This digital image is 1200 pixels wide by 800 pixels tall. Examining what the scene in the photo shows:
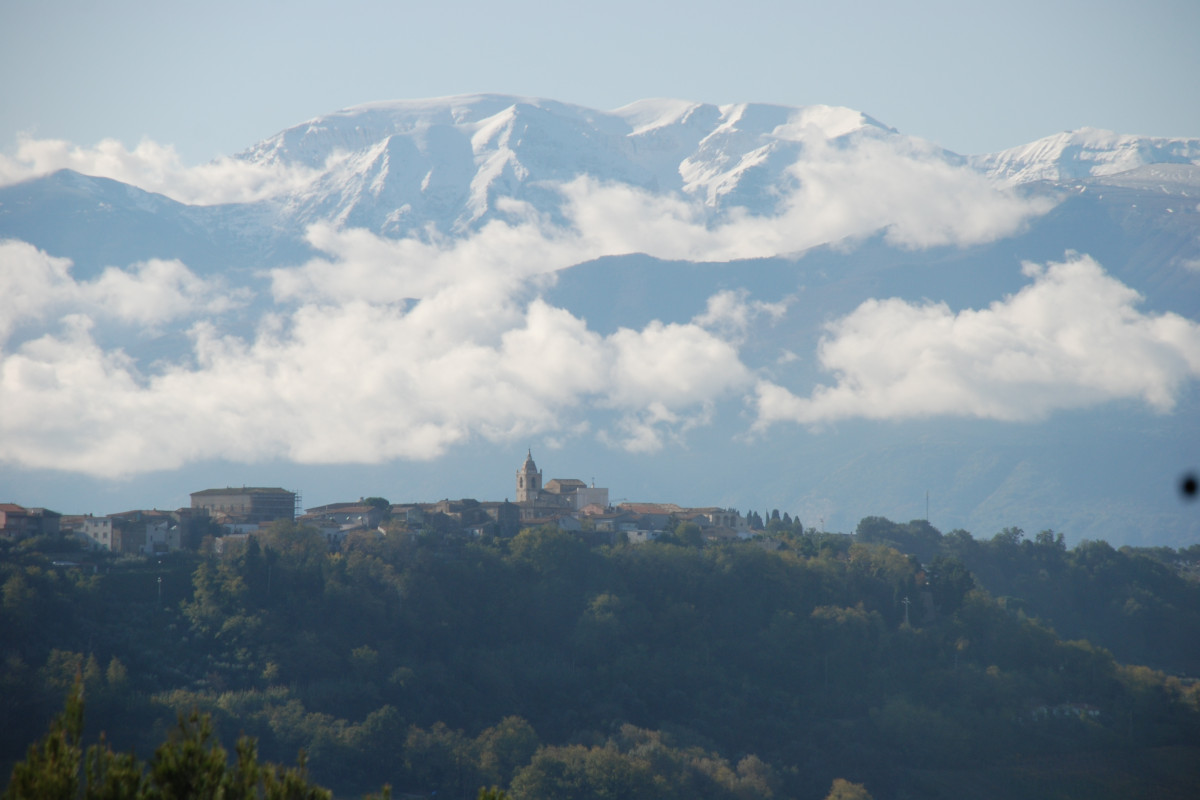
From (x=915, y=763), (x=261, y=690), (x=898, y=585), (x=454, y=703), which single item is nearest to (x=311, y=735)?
(x=261, y=690)

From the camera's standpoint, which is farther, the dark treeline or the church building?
the church building

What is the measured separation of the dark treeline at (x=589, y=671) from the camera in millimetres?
68562

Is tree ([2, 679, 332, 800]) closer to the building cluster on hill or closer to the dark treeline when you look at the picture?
the dark treeline

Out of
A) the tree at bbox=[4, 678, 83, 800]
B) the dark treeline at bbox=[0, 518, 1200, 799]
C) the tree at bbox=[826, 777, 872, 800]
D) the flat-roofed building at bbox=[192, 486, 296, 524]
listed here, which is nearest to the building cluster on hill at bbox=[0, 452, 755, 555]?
the flat-roofed building at bbox=[192, 486, 296, 524]

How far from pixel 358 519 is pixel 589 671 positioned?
2897 cm

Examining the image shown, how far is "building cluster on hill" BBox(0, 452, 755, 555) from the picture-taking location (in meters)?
91.6

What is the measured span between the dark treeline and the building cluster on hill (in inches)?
247

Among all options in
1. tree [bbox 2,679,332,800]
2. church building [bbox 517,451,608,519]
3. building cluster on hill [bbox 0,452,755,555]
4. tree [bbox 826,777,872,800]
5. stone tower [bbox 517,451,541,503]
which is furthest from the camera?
stone tower [bbox 517,451,541,503]

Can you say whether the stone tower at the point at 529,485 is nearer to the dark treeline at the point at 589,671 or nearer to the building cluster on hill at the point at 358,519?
the building cluster on hill at the point at 358,519

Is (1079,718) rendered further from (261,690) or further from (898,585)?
(261,690)

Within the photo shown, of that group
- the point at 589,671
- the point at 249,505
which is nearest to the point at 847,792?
the point at 589,671

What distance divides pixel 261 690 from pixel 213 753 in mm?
52654

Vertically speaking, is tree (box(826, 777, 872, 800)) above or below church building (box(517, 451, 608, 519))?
below

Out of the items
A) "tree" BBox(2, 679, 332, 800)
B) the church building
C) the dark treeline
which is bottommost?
the dark treeline
